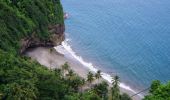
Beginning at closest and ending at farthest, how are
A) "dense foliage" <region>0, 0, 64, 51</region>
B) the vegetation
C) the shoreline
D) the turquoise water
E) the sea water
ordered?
1. the vegetation
2. "dense foliage" <region>0, 0, 64, 51</region>
3. the shoreline
4. the sea water
5. the turquoise water

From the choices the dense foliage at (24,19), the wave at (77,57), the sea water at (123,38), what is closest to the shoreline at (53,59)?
the wave at (77,57)

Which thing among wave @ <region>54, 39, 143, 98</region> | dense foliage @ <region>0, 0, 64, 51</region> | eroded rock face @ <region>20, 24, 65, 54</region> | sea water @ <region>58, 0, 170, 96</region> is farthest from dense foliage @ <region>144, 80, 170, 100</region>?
eroded rock face @ <region>20, 24, 65, 54</region>

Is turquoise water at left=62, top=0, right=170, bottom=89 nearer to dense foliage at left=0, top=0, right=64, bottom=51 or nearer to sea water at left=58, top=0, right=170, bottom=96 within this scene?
sea water at left=58, top=0, right=170, bottom=96

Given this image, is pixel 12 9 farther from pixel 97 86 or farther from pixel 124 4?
pixel 124 4

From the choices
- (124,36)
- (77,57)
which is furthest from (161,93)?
(124,36)

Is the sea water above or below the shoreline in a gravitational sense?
above

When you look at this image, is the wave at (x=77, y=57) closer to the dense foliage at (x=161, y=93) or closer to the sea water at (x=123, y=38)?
the sea water at (x=123, y=38)

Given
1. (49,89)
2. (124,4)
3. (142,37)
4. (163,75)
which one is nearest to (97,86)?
(49,89)
